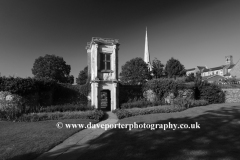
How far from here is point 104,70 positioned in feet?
51.8

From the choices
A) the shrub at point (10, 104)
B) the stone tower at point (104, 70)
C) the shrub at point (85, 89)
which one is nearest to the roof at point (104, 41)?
the stone tower at point (104, 70)

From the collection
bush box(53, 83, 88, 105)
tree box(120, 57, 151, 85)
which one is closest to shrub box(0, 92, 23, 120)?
bush box(53, 83, 88, 105)

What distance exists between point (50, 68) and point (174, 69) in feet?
109

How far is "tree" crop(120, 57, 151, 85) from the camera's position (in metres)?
40.9

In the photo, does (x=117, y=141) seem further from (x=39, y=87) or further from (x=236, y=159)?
(x=39, y=87)

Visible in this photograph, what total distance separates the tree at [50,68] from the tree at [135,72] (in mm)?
17590

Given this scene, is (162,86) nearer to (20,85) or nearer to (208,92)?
(208,92)

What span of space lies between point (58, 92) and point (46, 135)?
32.3 feet

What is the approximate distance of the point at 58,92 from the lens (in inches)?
650

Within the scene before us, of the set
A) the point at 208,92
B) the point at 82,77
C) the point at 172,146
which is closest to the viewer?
the point at 172,146

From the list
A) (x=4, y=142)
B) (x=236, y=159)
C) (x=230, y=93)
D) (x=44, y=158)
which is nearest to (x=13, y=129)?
(x=4, y=142)

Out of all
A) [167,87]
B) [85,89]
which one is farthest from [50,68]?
[167,87]

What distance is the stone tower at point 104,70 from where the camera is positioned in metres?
15.4

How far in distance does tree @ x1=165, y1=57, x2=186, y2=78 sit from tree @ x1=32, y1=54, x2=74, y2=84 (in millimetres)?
29208
